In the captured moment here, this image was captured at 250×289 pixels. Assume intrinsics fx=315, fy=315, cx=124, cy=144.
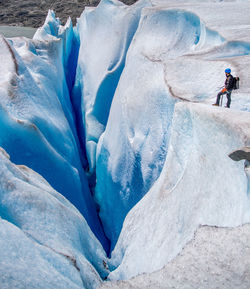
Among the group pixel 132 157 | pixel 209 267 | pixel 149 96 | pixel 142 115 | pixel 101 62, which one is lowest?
pixel 132 157

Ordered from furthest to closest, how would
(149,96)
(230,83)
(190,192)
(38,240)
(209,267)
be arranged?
(149,96) < (230,83) < (190,192) < (38,240) < (209,267)

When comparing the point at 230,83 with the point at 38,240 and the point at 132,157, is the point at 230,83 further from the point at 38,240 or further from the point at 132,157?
the point at 38,240

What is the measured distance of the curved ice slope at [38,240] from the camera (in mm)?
1267

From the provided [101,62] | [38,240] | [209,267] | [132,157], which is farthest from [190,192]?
[101,62]

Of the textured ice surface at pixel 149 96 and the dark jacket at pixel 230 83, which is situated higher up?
the dark jacket at pixel 230 83

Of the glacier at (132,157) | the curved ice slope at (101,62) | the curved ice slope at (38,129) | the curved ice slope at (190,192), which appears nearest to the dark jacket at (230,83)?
the glacier at (132,157)

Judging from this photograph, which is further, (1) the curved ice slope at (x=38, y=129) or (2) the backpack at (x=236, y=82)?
(1) the curved ice slope at (x=38, y=129)

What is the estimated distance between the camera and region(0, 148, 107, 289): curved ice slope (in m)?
1.27

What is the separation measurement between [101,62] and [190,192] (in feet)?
11.1

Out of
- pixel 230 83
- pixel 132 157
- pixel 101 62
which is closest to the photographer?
pixel 230 83

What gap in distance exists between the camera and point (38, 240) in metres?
1.64

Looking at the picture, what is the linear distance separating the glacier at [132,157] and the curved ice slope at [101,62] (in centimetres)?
2

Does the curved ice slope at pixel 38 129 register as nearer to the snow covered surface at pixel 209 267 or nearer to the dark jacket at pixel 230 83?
the dark jacket at pixel 230 83

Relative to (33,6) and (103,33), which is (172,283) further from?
(33,6)
